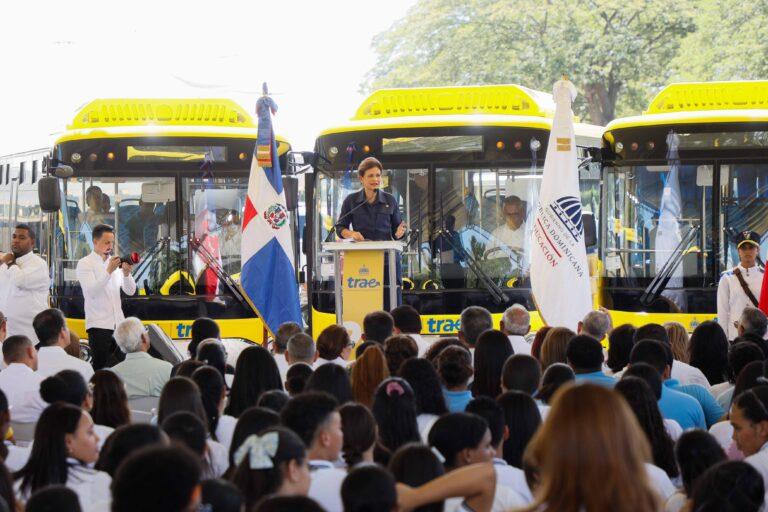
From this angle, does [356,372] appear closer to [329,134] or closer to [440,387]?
[440,387]

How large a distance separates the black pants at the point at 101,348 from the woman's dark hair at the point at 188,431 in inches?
260

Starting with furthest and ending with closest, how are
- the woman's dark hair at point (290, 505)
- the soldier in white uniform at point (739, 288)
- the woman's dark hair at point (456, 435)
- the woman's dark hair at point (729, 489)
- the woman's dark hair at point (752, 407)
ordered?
1. the soldier in white uniform at point (739, 288)
2. the woman's dark hair at point (752, 407)
3. the woman's dark hair at point (456, 435)
4. the woman's dark hair at point (729, 489)
5. the woman's dark hair at point (290, 505)

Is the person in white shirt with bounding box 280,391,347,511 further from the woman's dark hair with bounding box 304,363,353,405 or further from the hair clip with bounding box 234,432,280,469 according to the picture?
the woman's dark hair with bounding box 304,363,353,405

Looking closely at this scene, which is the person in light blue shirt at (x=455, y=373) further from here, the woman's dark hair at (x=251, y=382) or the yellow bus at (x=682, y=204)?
the yellow bus at (x=682, y=204)

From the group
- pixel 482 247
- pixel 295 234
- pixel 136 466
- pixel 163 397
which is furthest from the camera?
pixel 295 234

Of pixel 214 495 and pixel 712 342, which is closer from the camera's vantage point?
pixel 214 495

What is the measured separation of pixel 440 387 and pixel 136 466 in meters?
3.16

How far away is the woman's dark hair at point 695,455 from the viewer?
5.09 meters

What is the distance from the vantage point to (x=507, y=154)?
13.1m

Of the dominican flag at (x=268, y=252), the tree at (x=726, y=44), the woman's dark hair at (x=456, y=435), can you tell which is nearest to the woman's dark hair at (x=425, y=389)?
the woman's dark hair at (x=456, y=435)

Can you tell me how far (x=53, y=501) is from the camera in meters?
4.28

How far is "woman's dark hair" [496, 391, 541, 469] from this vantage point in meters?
6.09

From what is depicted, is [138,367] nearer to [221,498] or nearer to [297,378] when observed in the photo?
[297,378]

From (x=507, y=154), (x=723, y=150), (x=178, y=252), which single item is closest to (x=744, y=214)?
(x=723, y=150)
